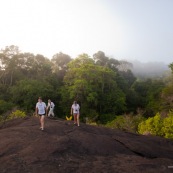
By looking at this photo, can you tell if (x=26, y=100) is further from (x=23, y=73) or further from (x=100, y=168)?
(x=100, y=168)

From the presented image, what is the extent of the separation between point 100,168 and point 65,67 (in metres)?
42.0

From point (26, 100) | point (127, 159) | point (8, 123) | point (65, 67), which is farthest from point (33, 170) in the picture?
point (65, 67)

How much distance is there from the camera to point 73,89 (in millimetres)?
36469

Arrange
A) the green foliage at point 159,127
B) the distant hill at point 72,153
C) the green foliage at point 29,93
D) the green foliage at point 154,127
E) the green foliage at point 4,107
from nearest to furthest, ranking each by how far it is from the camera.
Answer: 1. the distant hill at point 72,153
2. the green foliage at point 159,127
3. the green foliage at point 154,127
4. the green foliage at point 4,107
5. the green foliage at point 29,93

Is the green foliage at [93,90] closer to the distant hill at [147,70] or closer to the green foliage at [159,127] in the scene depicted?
the green foliage at [159,127]

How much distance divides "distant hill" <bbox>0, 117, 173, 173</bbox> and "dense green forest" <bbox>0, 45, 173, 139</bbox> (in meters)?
20.6

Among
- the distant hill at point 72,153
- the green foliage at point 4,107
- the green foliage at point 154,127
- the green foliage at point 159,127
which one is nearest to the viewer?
the distant hill at point 72,153

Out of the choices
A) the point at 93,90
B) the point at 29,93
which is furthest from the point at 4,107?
the point at 93,90

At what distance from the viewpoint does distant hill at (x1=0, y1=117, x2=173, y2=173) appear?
7367 mm

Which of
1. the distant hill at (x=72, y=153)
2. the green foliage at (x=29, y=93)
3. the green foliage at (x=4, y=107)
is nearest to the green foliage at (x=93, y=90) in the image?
the green foliage at (x=29, y=93)

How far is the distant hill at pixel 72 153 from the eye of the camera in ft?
24.2

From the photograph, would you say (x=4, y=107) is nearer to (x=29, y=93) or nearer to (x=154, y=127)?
(x=29, y=93)

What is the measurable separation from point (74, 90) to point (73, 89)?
17.0 inches

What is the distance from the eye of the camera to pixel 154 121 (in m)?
20.7
